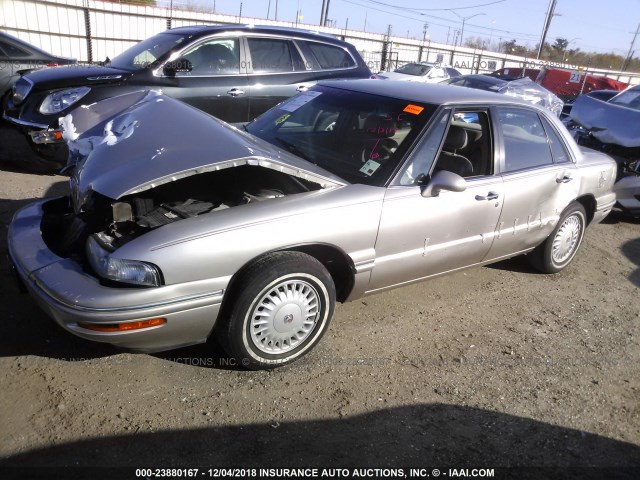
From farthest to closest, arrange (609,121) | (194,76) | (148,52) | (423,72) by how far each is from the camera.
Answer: (423,72), (609,121), (148,52), (194,76)

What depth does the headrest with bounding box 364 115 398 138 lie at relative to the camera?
349cm

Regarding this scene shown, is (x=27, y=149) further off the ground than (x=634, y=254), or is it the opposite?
(x=634, y=254)

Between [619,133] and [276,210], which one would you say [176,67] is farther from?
[619,133]

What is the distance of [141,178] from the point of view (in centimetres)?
264

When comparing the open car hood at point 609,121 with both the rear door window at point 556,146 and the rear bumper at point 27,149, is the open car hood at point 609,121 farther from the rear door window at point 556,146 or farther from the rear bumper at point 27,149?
the rear bumper at point 27,149

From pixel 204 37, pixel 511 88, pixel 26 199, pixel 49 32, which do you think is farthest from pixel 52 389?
pixel 49 32

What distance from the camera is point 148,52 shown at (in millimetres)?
6438

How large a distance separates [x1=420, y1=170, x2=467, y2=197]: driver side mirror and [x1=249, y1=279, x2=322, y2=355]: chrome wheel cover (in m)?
1.01

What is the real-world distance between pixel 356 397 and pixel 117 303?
1379 millimetres

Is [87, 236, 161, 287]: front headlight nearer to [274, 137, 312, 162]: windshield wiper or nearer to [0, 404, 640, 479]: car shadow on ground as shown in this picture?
[0, 404, 640, 479]: car shadow on ground

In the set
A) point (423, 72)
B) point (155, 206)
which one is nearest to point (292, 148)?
point (155, 206)

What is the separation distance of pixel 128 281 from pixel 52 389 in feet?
2.54

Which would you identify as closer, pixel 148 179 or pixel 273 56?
pixel 148 179

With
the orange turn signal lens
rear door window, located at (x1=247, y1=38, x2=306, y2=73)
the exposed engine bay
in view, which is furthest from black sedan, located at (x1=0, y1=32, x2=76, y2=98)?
the orange turn signal lens
